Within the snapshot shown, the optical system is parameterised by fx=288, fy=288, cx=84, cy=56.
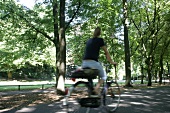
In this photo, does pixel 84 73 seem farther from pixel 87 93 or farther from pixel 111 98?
pixel 111 98

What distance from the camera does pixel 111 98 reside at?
8086 mm

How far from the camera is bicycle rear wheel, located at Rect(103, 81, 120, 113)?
24.4ft

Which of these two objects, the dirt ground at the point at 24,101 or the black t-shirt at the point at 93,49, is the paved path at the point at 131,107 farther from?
the black t-shirt at the point at 93,49

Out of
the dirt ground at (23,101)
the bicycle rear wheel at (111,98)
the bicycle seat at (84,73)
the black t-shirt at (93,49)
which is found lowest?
the dirt ground at (23,101)

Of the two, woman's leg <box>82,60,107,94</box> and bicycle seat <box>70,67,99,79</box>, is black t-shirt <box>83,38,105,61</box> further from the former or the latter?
bicycle seat <box>70,67,99,79</box>

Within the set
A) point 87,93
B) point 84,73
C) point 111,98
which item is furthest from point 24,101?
point 84,73

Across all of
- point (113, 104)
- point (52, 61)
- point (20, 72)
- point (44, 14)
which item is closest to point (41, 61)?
point (52, 61)

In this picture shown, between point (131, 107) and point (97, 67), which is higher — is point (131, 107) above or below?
below

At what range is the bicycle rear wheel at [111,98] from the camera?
7.43 metres

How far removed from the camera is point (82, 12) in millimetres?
19547

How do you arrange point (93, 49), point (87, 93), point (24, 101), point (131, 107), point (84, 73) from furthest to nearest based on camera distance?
1. point (24, 101)
2. point (131, 107)
3. point (87, 93)
4. point (93, 49)
5. point (84, 73)

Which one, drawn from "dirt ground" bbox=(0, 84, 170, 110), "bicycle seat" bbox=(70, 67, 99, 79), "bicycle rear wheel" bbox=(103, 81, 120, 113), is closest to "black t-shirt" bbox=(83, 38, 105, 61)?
"bicycle seat" bbox=(70, 67, 99, 79)

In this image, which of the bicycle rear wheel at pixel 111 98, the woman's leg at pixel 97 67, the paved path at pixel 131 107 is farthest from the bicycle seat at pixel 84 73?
the paved path at pixel 131 107

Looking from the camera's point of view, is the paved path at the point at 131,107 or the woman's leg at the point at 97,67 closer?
the woman's leg at the point at 97,67
